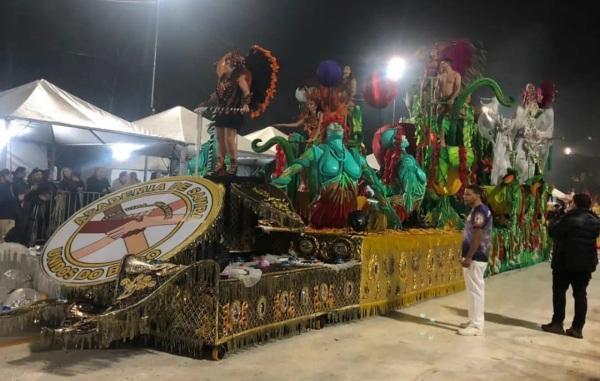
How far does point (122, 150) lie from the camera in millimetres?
13297

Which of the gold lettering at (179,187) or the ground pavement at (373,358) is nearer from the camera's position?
the ground pavement at (373,358)

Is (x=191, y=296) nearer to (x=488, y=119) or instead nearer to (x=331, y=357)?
(x=331, y=357)

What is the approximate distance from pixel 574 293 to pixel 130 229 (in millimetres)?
4628

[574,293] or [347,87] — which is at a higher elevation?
[347,87]

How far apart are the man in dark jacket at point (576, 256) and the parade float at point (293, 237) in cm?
181

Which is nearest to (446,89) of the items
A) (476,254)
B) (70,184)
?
(476,254)

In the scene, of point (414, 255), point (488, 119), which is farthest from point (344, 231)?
point (488, 119)

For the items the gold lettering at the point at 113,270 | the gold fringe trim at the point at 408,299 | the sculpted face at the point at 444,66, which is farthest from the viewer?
the sculpted face at the point at 444,66

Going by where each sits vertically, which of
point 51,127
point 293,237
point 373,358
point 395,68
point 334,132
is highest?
point 395,68

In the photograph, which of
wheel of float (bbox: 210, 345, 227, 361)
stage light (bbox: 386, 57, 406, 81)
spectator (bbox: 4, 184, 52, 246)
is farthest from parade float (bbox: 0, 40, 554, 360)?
spectator (bbox: 4, 184, 52, 246)

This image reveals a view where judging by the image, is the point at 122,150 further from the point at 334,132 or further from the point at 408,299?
the point at 408,299

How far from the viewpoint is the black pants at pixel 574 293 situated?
559 centimetres

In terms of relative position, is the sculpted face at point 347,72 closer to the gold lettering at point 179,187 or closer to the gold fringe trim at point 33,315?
the gold lettering at point 179,187

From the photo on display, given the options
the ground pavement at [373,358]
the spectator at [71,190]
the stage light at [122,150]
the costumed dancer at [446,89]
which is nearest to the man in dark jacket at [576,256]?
the ground pavement at [373,358]
